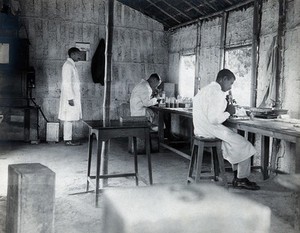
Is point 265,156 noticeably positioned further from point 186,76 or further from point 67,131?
point 67,131

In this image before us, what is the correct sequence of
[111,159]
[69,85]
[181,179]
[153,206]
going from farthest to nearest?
[69,85] → [111,159] → [181,179] → [153,206]

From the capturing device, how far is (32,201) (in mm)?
2822

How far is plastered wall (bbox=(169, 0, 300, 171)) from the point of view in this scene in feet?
A: 18.3

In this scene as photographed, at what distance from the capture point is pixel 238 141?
4.83 metres

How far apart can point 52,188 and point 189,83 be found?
6.52 m

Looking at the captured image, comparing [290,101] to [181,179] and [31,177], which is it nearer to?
[181,179]

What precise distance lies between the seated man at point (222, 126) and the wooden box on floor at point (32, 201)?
2539 mm

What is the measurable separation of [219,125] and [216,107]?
0.26m

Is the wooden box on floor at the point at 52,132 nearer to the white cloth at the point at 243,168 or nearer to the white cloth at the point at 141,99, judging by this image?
the white cloth at the point at 141,99

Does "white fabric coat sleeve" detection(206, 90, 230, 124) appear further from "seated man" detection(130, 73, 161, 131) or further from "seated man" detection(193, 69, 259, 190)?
"seated man" detection(130, 73, 161, 131)

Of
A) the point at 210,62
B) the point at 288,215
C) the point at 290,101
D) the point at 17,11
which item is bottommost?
the point at 288,215

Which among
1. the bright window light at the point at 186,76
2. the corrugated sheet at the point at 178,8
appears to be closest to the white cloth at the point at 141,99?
the bright window light at the point at 186,76

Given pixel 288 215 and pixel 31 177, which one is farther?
pixel 288 215

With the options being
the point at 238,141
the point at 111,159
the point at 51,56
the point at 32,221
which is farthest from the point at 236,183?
the point at 51,56
